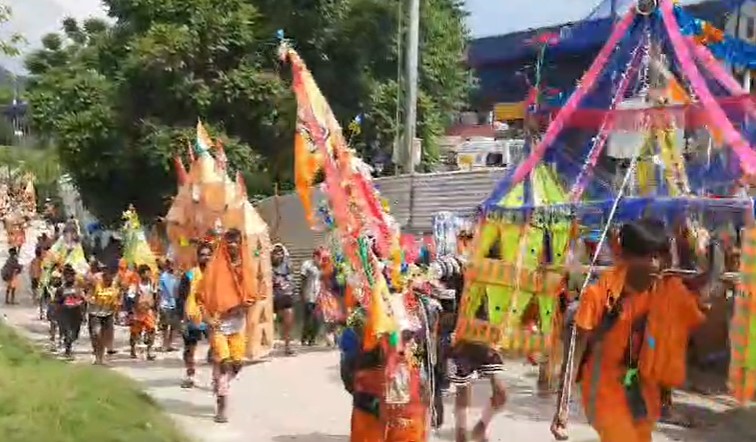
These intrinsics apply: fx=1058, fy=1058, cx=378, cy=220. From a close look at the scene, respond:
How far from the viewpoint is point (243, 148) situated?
17219 mm

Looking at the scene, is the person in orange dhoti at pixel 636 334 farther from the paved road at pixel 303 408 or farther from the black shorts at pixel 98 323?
the black shorts at pixel 98 323

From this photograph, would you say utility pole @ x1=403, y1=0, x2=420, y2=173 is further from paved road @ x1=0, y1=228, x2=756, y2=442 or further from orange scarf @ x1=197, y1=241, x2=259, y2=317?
orange scarf @ x1=197, y1=241, x2=259, y2=317

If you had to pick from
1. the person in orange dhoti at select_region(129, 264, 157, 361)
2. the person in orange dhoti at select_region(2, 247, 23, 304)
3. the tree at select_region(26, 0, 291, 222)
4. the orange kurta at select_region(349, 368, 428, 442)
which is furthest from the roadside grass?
the person in orange dhoti at select_region(2, 247, 23, 304)

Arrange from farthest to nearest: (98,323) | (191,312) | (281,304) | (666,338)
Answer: (281,304) → (98,323) → (191,312) → (666,338)

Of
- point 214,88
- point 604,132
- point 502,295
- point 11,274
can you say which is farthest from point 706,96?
point 11,274

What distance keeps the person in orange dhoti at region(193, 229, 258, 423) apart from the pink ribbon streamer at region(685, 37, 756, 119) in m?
4.01

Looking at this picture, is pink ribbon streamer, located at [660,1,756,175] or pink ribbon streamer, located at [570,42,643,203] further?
pink ribbon streamer, located at [570,42,643,203]

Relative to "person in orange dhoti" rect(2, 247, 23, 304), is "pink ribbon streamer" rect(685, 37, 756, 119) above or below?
above

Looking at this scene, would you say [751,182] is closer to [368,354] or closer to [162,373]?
[368,354]

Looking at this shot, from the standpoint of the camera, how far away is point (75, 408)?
6.96 meters

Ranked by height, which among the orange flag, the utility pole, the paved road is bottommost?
the paved road

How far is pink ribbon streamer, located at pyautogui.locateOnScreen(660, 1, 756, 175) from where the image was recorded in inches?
Result: 253

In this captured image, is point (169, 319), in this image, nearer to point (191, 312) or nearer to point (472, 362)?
point (191, 312)

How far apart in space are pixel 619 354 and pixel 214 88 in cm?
1337
